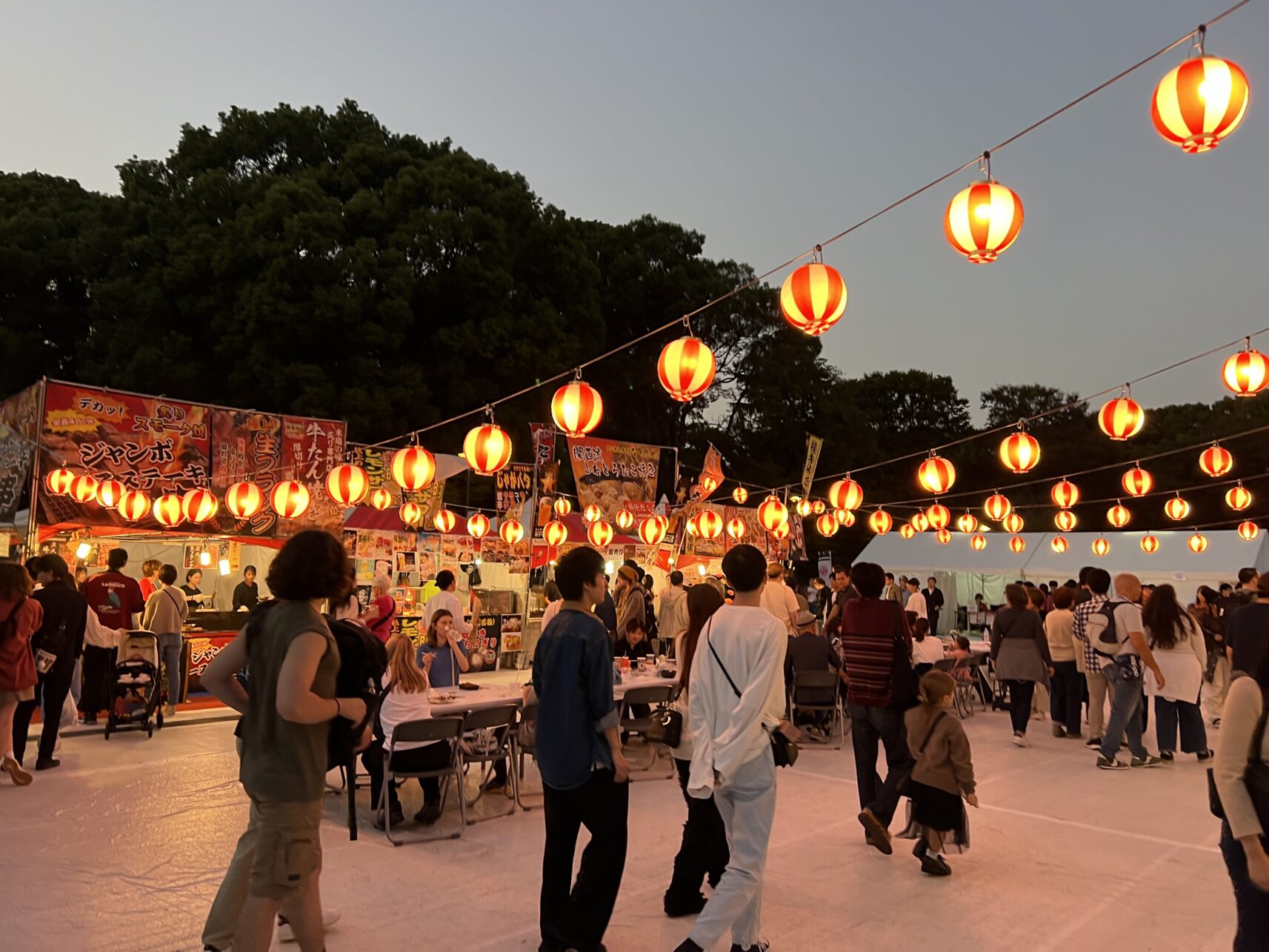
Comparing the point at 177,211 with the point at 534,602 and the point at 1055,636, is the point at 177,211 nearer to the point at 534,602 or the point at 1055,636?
the point at 534,602

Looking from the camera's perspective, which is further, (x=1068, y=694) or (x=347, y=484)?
(x=347, y=484)

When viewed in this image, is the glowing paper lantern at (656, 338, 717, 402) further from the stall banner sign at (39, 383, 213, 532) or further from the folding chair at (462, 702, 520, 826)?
the stall banner sign at (39, 383, 213, 532)

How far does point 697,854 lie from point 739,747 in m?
1.16

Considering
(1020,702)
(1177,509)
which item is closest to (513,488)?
(1020,702)

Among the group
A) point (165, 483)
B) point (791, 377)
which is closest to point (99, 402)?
point (165, 483)

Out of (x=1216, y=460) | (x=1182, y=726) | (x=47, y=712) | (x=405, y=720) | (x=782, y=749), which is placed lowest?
(x=1182, y=726)

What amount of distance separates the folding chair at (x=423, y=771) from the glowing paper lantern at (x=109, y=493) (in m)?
7.31

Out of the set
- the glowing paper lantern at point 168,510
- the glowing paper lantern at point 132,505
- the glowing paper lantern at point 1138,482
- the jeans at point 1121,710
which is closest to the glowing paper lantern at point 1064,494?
the glowing paper lantern at point 1138,482

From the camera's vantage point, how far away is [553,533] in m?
14.6

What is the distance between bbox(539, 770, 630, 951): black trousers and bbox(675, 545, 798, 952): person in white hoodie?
0.34 metres

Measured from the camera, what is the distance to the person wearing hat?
8.86m

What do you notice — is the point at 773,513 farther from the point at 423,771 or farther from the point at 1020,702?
the point at 423,771

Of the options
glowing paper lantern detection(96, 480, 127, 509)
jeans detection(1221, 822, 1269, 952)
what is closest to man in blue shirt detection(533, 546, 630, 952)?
jeans detection(1221, 822, 1269, 952)

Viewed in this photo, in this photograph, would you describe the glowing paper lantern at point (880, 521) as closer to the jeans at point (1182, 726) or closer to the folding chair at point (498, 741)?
the jeans at point (1182, 726)
